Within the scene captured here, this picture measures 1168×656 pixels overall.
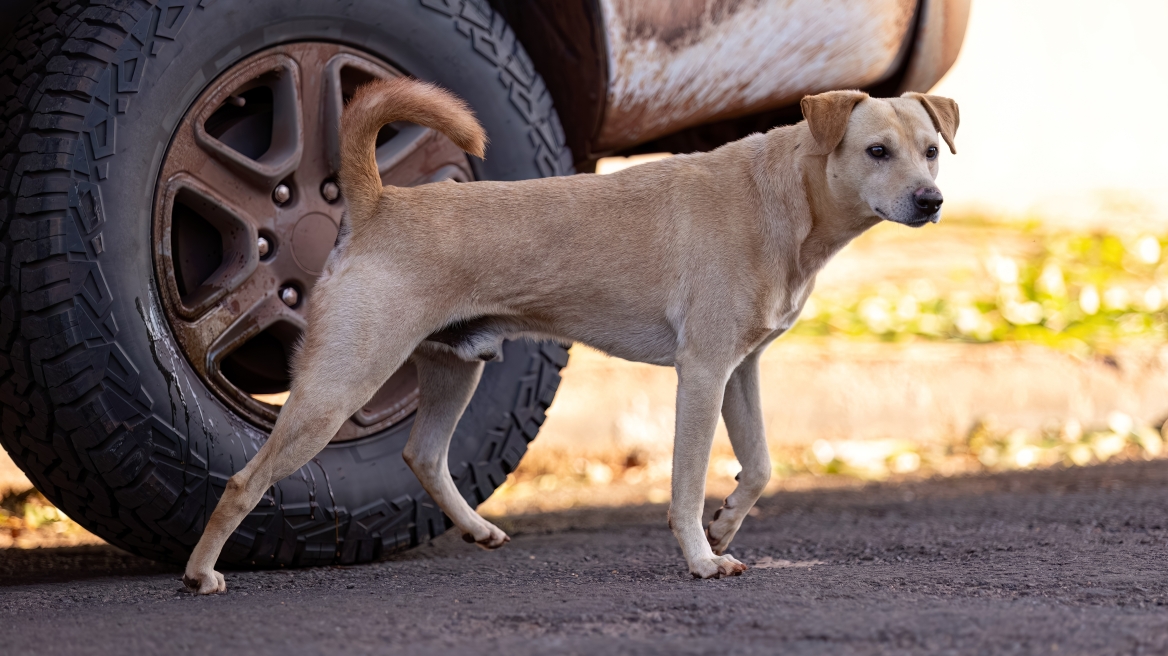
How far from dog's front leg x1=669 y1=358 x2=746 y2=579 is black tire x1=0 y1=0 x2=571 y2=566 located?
0.94 metres

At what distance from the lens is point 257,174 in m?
3.47

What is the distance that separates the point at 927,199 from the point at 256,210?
6.17ft

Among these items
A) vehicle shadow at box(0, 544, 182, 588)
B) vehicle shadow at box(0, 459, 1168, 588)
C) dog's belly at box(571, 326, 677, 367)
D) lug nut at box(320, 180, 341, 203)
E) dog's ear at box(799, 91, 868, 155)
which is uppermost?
lug nut at box(320, 180, 341, 203)

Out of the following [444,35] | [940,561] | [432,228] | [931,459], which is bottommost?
[931,459]

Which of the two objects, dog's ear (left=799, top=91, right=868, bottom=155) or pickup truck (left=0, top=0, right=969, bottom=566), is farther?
dog's ear (left=799, top=91, right=868, bottom=155)

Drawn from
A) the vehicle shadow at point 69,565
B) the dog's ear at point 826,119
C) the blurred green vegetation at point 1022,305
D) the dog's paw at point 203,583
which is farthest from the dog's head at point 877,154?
the blurred green vegetation at point 1022,305

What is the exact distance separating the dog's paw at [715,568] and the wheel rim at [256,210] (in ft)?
3.76

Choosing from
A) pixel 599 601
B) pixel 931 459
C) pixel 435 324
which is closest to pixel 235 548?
pixel 435 324

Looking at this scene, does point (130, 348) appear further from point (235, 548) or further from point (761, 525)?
point (761, 525)

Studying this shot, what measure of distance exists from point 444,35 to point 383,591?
5.85 feet

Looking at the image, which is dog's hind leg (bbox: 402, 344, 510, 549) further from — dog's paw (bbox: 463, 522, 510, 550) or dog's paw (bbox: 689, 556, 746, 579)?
dog's paw (bbox: 689, 556, 746, 579)

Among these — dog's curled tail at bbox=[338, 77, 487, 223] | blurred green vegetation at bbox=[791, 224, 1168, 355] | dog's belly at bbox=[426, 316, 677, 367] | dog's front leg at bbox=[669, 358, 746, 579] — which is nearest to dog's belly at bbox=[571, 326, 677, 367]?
dog's belly at bbox=[426, 316, 677, 367]

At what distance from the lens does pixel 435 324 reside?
11.0ft

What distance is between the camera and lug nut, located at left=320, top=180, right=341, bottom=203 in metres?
3.69
